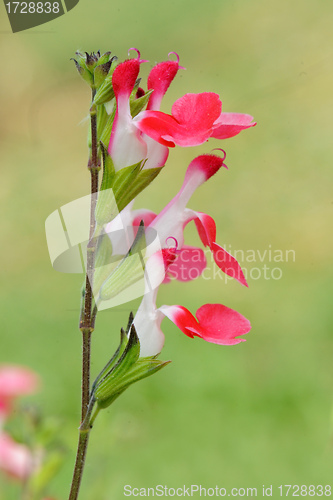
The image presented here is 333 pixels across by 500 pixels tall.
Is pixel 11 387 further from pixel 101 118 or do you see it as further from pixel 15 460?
pixel 101 118

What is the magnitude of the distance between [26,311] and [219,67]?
2.86 feet

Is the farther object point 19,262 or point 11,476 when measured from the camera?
point 19,262

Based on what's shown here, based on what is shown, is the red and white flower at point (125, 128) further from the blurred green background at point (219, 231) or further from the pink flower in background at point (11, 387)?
the blurred green background at point (219, 231)

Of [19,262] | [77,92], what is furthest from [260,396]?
[77,92]

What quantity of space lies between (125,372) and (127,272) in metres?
0.06

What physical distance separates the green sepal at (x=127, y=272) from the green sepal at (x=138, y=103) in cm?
7

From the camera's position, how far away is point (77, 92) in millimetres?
1469

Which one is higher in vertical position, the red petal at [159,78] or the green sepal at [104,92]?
the red petal at [159,78]

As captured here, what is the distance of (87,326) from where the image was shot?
0.34 m

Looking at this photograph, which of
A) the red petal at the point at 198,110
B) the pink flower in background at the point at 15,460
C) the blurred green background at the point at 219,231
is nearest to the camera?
the red petal at the point at 198,110

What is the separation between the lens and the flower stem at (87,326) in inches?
13.3

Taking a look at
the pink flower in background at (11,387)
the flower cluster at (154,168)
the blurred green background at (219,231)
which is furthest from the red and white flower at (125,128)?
the blurred green background at (219,231)

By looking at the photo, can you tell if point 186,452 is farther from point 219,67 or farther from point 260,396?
point 219,67

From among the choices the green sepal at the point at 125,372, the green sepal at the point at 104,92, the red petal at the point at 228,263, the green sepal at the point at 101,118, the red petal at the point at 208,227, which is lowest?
the green sepal at the point at 125,372
